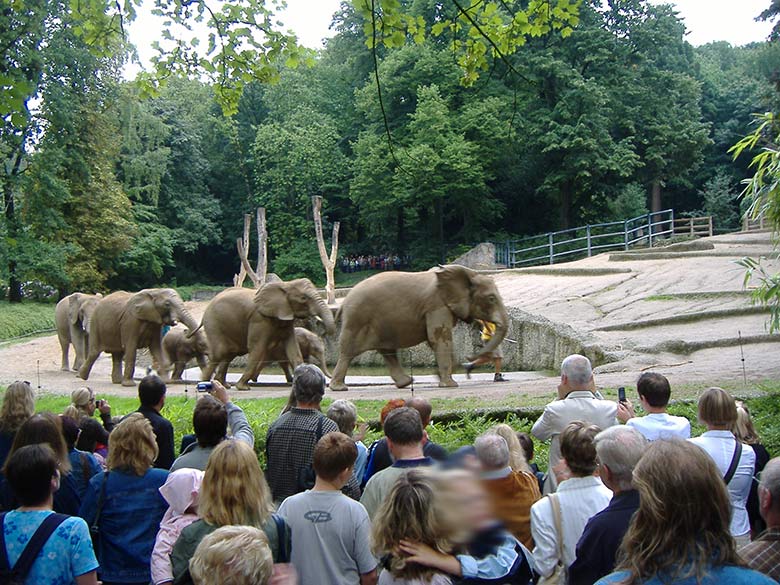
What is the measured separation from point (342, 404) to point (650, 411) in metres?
2.05

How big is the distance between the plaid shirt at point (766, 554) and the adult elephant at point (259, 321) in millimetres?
12637

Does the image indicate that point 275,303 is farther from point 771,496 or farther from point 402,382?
point 771,496

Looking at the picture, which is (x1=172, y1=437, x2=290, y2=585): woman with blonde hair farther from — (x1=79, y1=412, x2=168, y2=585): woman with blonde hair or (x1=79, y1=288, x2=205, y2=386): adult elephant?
(x1=79, y1=288, x2=205, y2=386): adult elephant

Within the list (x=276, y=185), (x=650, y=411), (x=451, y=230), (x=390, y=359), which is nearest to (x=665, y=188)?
(x=451, y=230)

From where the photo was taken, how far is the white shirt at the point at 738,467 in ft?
17.0

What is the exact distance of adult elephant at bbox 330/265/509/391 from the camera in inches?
606

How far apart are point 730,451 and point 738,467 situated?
5.2 inches

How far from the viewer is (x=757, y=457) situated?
554cm

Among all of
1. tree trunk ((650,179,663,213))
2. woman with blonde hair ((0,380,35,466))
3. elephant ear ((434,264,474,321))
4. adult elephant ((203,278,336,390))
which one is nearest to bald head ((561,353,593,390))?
woman with blonde hair ((0,380,35,466))

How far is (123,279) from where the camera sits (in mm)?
50375

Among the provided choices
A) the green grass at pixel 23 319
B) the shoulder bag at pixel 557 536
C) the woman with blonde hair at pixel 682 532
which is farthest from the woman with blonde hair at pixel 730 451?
the green grass at pixel 23 319

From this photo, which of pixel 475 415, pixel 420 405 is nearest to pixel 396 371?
pixel 475 415

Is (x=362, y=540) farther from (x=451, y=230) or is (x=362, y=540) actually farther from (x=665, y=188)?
(x=665, y=188)

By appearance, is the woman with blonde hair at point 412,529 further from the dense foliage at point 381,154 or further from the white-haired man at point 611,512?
the dense foliage at point 381,154
